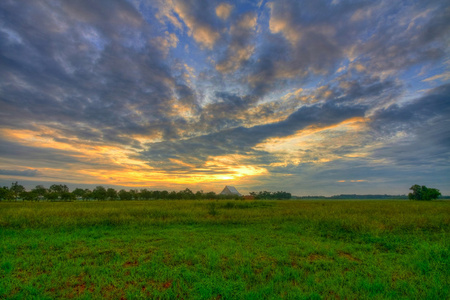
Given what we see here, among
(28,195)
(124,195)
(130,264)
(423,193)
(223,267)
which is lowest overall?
(124,195)

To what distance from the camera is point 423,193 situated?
75.9m

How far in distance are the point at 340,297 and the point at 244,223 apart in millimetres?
12359

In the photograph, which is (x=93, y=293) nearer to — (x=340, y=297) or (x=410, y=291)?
(x=340, y=297)

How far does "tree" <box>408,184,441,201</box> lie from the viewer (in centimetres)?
7419

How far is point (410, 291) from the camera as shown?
5.46m

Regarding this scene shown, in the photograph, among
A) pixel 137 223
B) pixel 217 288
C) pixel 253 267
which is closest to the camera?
pixel 217 288

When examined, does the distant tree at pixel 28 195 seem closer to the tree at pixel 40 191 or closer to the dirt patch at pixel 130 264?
the tree at pixel 40 191

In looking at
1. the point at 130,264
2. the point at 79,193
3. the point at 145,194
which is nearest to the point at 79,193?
the point at 79,193

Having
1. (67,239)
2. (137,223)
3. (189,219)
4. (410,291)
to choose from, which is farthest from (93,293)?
(189,219)

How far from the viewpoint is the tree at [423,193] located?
7419 centimetres

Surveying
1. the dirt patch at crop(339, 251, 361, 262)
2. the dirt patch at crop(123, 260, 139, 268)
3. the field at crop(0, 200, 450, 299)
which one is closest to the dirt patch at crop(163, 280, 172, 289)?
the field at crop(0, 200, 450, 299)

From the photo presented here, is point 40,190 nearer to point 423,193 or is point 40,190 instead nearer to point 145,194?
point 145,194

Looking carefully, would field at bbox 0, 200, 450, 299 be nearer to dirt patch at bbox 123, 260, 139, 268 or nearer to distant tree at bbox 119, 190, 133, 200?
dirt patch at bbox 123, 260, 139, 268

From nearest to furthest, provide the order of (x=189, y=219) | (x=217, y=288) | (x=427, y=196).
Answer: (x=217, y=288), (x=189, y=219), (x=427, y=196)
